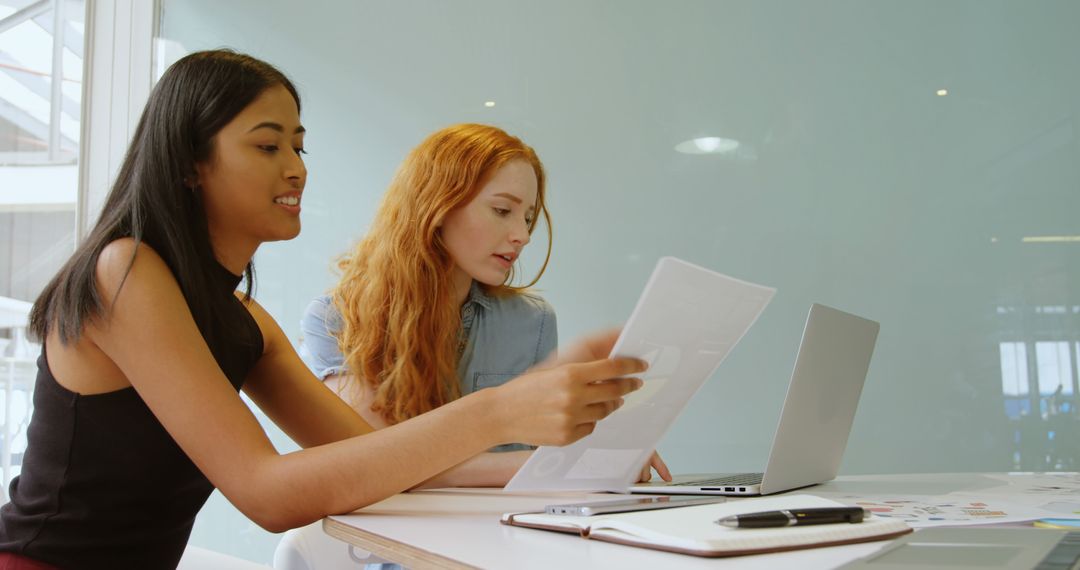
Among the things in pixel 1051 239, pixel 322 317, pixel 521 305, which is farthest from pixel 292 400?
pixel 1051 239

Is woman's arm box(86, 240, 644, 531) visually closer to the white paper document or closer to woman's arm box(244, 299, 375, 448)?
the white paper document

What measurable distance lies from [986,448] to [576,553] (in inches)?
85.8

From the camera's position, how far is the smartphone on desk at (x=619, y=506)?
908 millimetres

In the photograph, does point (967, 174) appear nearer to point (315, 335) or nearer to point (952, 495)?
point (952, 495)

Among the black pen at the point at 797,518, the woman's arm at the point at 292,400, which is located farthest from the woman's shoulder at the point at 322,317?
A: the black pen at the point at 797,518

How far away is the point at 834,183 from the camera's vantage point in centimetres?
Result: 267

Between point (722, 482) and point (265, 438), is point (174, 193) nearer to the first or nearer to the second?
point (265, 438)

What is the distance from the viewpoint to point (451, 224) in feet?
6.41

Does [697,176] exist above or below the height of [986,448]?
above

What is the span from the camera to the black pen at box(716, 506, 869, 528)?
79 cm

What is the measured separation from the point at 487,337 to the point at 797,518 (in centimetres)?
120

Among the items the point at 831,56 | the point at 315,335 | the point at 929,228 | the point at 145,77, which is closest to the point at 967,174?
the point at 929,228

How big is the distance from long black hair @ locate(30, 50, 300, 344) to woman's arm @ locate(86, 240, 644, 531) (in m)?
0.08

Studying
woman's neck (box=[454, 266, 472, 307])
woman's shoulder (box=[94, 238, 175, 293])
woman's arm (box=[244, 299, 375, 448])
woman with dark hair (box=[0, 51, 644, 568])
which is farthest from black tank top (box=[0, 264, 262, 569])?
woman's neck (box=[454, 266, 472, 307])
